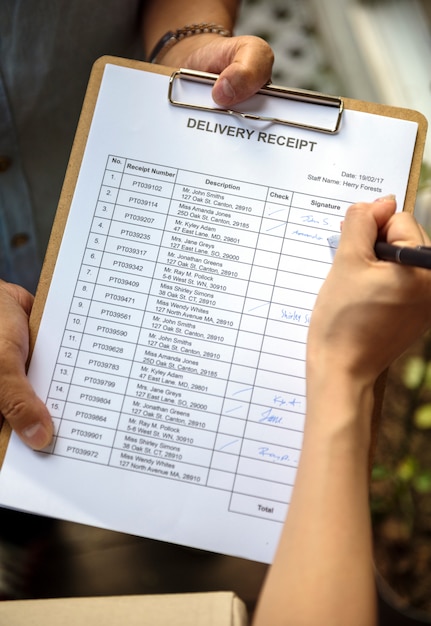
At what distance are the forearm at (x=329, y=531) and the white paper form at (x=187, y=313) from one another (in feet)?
0.26

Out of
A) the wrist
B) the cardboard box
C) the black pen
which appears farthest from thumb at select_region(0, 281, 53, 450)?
the black pen

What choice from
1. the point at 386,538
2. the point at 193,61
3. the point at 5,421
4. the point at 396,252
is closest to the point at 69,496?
the point at 5,421

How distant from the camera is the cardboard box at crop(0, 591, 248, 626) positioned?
2.09ft

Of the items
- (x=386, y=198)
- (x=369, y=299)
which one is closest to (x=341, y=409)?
(x=369, y=299)

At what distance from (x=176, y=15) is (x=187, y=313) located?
0.47m

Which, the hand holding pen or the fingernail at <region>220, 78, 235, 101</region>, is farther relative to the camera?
the fingernail at <region>220, 78, 235, 101</region>

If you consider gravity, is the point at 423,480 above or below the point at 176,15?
below

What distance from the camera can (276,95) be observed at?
707 millimetres

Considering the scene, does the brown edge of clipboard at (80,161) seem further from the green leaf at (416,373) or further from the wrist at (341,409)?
the green leaf at (416,373)

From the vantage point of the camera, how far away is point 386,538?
45.4 inches

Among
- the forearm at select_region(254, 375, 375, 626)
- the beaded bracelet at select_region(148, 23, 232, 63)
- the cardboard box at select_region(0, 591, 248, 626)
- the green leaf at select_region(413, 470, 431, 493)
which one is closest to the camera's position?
the forearm at select_region(254, 375, 375, 626)

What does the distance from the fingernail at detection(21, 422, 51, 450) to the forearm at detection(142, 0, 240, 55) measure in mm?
574

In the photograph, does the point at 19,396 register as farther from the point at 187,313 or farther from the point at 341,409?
the point at 341,409

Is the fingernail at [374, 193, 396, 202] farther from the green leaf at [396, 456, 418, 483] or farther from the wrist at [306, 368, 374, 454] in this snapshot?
the green leaf at [396, 456, 418, 483]
